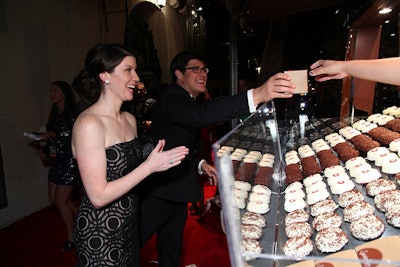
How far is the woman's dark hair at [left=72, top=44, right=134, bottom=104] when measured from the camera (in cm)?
173

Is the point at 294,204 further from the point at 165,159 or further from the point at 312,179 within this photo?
the point at 165,159

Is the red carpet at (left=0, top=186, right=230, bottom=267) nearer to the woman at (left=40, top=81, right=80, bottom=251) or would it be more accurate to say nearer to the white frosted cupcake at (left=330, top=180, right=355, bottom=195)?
the woman at (left=40, top=81, right=80, bottom=251)

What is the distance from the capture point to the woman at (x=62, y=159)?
3.09m

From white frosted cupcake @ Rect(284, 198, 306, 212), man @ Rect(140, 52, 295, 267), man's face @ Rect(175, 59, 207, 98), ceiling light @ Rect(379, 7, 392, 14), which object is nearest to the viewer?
white frosted cupcake @ Rect(284, 198, 306, 212)

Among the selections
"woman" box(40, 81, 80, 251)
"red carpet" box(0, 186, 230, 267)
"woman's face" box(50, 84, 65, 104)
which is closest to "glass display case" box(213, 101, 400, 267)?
"red carpet" box(0, 186, 230, 267)

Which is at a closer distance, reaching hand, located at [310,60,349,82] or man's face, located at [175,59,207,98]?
reaching hand, located at [310,60,349,82]

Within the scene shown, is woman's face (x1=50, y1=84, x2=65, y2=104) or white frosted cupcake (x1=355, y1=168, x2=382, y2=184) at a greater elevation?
woman's face (x1=50, y1=84, x2=65, y2=104)

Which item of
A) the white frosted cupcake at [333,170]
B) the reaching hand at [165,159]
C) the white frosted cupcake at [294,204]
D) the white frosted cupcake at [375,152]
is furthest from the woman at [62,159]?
the white frosted cupcake at [375,152]

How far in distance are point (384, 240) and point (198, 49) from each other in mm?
10852

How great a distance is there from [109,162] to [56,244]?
2.61 m

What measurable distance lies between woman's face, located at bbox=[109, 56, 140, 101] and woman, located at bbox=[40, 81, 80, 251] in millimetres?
1353

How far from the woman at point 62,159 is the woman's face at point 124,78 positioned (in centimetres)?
135

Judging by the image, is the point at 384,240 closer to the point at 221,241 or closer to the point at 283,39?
the point at 221,241

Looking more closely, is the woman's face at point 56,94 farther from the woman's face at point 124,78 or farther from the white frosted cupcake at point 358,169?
the white frosted cupcake at point 358,169
